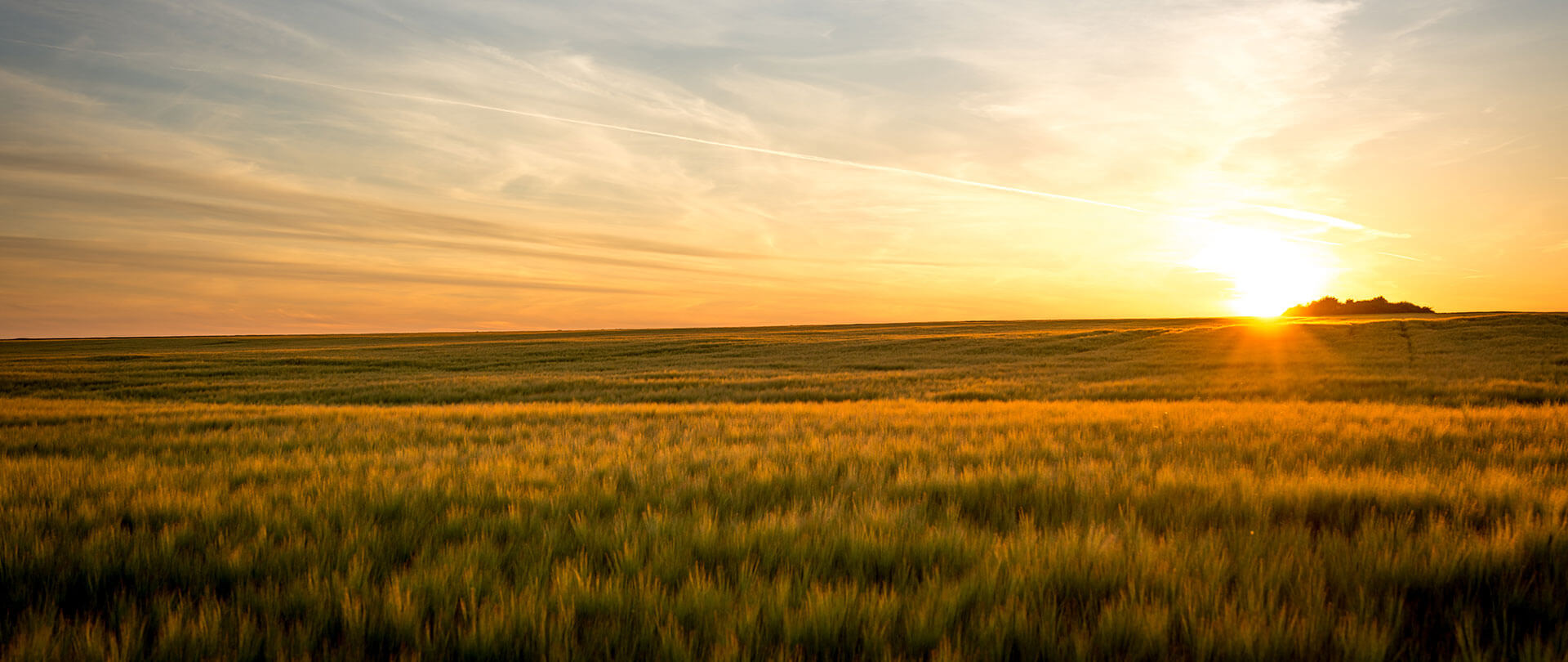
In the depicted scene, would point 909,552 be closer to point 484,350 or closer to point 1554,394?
point 1554,394

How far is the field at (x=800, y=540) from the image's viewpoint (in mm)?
2180

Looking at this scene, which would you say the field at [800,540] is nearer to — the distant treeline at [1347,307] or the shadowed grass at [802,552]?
the shadowed grass at [802,552]

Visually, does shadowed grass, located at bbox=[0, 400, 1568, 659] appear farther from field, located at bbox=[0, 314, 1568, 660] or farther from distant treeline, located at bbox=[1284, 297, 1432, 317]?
distant treeline, located at bbox=[1284, 297, 1432, 317]

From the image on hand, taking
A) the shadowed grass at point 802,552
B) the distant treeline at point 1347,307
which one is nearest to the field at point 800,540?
the shadowed grass at point 802,552

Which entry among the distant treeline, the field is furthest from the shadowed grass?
the distant treeline

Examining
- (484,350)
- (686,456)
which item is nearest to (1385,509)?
Answer: (686,456)

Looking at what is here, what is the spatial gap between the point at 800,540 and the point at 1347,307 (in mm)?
96350

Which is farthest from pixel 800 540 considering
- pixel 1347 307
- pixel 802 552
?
pixel 1347 307

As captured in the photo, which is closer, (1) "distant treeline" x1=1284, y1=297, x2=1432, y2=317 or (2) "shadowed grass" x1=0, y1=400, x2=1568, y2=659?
(2) "shadowed grass" x1=0, y1=400, x2=1568, y2=659

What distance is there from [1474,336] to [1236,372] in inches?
788

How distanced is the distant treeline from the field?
8343cm

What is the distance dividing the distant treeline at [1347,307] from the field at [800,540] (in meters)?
83.4

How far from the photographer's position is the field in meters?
2.18

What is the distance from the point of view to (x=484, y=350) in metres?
46.3
